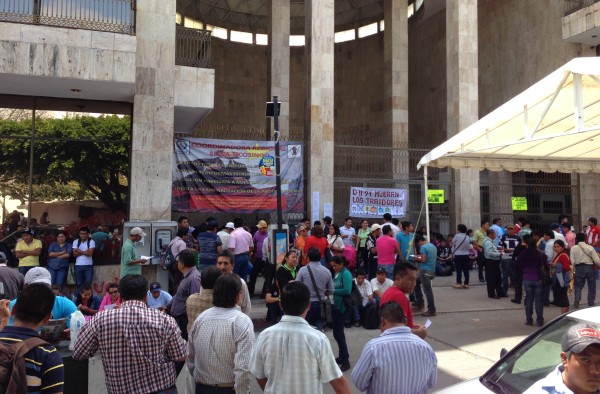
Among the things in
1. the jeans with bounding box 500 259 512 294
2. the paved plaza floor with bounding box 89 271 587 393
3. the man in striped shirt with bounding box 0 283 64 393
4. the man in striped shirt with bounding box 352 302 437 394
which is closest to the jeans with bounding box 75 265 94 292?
the paved plaza floor with bounding box 89 271 587 393

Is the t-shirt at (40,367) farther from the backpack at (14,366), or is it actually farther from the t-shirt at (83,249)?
the t-shirt at (83,249)

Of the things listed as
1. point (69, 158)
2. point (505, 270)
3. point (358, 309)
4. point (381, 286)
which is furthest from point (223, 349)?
point (69, 158)

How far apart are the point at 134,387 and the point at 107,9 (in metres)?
10.2

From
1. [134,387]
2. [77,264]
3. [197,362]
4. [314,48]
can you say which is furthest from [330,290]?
[314,48]

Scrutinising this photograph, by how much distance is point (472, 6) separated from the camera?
56.3 feet

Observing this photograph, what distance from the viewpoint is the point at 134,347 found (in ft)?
10.5

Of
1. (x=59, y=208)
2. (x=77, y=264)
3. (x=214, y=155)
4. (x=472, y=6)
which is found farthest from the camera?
(x=472, y=6)

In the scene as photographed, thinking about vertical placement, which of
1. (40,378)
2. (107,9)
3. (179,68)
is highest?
(107,9)

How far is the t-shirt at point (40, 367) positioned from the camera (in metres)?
2.63

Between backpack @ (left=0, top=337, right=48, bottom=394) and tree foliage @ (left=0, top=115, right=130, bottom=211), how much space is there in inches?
410

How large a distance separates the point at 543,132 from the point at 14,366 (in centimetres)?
940

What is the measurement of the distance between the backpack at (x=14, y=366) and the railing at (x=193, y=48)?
11676mm

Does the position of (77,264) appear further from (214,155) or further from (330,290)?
(330,290)

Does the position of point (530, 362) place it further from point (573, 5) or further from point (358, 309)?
point (573, 5)
